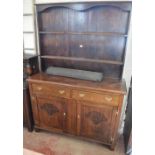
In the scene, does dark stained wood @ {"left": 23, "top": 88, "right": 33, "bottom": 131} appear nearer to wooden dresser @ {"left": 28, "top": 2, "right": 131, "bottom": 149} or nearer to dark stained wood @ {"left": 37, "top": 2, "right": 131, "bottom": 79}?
wooden dresser @ {"left": 28, "top": 2, "right": 131, "bottom": 149}

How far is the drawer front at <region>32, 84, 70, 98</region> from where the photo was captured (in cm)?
181

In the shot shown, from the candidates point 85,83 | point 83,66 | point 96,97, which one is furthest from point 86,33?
point 96,97

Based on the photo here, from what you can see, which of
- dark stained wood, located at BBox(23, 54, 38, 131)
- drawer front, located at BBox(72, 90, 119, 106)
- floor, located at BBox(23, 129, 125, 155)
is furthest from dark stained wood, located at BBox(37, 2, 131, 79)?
floor, located at BBox(23, 129, 125, 155)

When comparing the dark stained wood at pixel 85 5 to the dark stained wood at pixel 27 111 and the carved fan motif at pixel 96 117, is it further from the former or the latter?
the carved fan motif at pixel 96 117

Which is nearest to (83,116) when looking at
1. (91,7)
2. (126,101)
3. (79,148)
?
(79,148)

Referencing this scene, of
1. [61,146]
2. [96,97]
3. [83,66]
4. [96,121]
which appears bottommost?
[61,146]

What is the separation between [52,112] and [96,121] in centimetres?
61

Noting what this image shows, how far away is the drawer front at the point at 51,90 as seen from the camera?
181cm

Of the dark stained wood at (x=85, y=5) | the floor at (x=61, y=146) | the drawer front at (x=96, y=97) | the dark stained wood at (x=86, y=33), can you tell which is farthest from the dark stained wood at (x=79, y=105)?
the dark stained wood at (x=85, y=5)

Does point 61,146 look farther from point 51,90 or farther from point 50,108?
point 51,90

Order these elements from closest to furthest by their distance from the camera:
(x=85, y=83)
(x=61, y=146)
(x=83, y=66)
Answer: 1. (x=85, y=83)
2. (x=61, y=146)
3. (x=83, y=66)

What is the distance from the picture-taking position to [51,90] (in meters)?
1.87

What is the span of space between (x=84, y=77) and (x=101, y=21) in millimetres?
741
